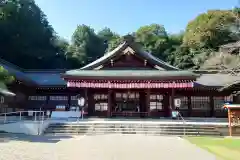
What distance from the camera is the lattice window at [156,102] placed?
24656 millimetres

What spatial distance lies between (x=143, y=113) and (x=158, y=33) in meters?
49.2

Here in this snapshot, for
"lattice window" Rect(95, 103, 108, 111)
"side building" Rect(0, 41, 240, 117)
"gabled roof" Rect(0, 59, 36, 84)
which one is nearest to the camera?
"side building" Rect(0, 41, 240, 117)

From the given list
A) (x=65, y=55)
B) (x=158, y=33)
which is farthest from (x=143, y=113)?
(x=158, y=33)

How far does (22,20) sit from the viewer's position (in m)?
44.9

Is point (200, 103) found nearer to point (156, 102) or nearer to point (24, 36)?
point (156, 102)

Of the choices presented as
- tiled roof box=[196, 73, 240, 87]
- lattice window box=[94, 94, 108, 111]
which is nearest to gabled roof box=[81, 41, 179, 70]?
lattice window box=[94, 94, 108, 111]

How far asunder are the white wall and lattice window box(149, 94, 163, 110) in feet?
36.1

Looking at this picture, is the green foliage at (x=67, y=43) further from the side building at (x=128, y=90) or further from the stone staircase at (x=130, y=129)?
the stone staircase at (x=130, y=129)

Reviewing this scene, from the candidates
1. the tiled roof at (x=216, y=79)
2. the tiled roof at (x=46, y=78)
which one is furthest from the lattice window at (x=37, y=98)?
the tiled roof at (x=216, y=79)

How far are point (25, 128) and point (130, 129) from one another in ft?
22.4

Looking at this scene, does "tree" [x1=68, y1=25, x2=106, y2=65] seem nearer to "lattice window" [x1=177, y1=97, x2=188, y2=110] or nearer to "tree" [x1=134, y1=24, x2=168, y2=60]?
"tree" [x1=134, y1=24, x2=168, y2=60]

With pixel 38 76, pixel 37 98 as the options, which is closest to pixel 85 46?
pixel 38 76

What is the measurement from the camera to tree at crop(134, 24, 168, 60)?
57469 mm

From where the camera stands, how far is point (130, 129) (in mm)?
17688
